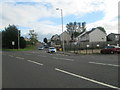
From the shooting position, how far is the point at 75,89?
592cm

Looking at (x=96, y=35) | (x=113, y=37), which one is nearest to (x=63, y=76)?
(x=96, y=35)

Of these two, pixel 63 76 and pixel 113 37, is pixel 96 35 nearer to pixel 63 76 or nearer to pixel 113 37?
pixel 113 37

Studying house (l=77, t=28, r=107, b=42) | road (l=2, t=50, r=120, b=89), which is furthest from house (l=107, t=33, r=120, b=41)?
road (l=2, t=50, r=120, b=89)

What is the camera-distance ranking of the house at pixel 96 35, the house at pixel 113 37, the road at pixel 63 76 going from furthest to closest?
1. the house at pixel 113 37
2. the house at pixel 96 35
3. the road at pixel 63 76

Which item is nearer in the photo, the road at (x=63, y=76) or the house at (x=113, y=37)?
the road at (x=63, y=76)

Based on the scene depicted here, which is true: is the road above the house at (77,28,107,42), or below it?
below

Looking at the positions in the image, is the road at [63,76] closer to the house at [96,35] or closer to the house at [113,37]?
the house at [96,35]

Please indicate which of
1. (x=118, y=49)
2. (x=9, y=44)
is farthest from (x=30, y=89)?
(x=9, y=44)

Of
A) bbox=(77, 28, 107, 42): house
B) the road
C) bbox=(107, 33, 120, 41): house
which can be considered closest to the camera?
the road

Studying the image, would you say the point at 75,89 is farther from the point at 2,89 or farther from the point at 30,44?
the point at 30,44

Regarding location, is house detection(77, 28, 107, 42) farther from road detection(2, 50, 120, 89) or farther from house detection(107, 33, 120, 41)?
road detection(2, 50, 120, 89)

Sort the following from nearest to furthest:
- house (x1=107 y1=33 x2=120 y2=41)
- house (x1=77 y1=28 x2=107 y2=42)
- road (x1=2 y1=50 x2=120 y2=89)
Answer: road (x1=2 y1=50 x2=120 y2=89) < house (x1=77 y1=28 x2=107 y2=42) < house (x1=107 y1=33 x2=120 y2=41)

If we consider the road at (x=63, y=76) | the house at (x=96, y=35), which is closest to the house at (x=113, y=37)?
the house at (x=96, y=35)

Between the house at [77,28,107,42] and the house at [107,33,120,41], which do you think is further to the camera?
the house at [107,33,120,41]
